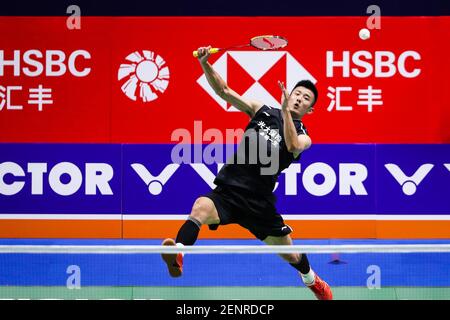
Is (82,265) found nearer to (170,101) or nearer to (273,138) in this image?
(170,101)

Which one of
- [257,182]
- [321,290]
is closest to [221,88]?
[257,182]

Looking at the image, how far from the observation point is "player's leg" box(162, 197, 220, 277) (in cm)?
514

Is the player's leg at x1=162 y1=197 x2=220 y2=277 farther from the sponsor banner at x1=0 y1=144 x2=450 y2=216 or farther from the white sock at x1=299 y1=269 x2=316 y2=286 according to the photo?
the sponsor banner at x1=0 y1=144 x2=450 y2=216

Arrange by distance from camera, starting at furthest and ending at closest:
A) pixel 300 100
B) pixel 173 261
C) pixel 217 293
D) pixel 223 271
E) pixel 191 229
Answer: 1. pixel 223 271
2. pixel 217 293
3. pixel 300 100
4. pixel 191 229
5. pixel 173 261

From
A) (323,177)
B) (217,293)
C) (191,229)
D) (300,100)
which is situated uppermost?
(300,100)

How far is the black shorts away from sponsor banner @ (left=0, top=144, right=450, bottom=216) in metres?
2.53

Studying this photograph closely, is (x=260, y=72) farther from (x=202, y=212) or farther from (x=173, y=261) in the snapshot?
(x=173, y=261)

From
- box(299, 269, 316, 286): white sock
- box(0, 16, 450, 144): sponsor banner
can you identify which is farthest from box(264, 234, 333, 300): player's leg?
box(0, 16, 450, 144): sponsor banner

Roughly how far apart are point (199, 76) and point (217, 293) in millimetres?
2668

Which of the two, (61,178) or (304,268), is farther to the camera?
(61,178)

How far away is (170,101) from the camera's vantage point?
819cm

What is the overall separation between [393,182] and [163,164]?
232cm

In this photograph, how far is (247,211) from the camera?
5582mm
